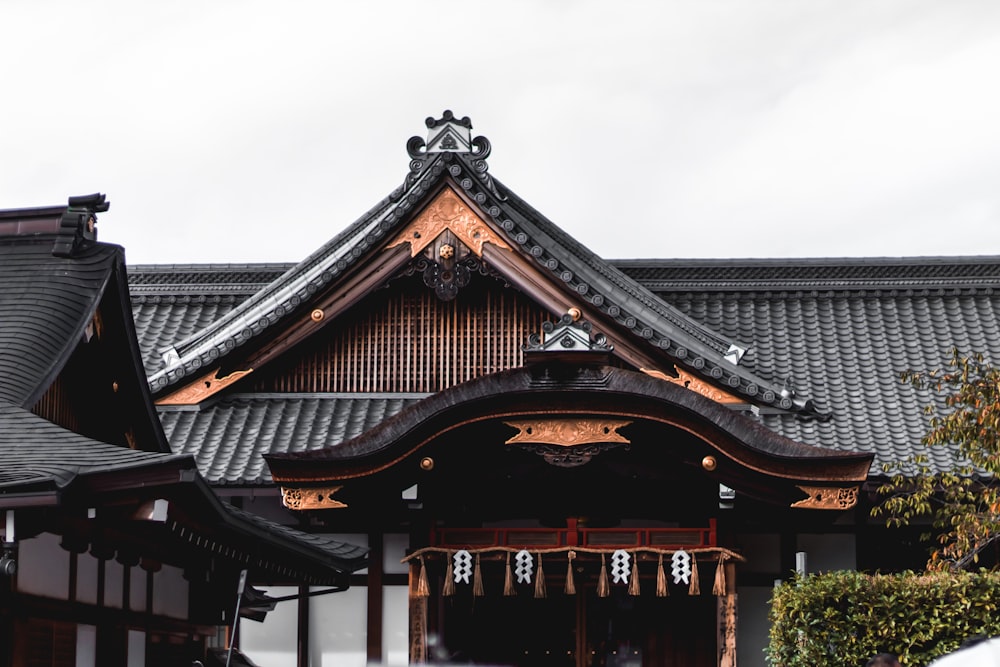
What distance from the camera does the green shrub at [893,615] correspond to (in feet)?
35.1

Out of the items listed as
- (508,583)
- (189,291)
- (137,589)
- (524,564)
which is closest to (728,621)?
(524,564)

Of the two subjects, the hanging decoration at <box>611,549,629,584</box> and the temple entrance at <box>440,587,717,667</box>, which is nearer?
the hanging decoration at <box>611,549,629,584</box>

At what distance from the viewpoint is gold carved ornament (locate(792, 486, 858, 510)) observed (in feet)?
45.6

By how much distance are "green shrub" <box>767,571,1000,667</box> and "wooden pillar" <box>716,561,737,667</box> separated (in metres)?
3.43

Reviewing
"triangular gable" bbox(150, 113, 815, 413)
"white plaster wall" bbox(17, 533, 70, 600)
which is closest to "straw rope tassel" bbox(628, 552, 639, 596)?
"triangular gable" bbox(150, 113, 815, 413)

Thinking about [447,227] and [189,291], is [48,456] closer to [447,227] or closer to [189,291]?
[447,227]

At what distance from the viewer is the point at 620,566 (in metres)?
14.7

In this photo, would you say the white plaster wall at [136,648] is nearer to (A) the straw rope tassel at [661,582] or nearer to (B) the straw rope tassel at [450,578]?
Result: (B) the straw rope tassel at [450,578]

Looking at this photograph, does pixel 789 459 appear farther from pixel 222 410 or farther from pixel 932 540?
pixel 222 410

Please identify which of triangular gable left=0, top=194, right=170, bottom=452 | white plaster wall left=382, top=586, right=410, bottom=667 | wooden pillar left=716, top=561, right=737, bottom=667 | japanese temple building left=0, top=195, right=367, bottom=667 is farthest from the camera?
white plaster wall left=382, top=586, right=410, bottom=667

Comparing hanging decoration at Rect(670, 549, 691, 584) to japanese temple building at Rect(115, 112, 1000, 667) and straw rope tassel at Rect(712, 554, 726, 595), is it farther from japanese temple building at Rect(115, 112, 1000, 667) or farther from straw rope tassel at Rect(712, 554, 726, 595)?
straw rope tassel at Rect(712, 554, 726, 595)

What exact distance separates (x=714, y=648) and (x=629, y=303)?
382cm

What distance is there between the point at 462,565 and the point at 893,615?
5.06 metres

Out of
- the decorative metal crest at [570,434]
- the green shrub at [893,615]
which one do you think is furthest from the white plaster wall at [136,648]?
the green shrub at [893,615]
